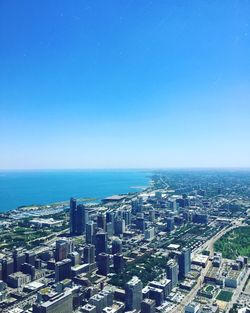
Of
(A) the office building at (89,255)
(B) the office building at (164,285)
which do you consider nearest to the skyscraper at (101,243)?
(A) the office building at (89,255)

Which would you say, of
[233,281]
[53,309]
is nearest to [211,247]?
[233,281]

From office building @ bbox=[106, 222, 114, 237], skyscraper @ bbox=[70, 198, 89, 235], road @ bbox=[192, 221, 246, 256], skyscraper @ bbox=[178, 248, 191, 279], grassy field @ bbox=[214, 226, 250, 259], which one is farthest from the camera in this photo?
skyscraper @ bbox=[70, 198, 89, 235]

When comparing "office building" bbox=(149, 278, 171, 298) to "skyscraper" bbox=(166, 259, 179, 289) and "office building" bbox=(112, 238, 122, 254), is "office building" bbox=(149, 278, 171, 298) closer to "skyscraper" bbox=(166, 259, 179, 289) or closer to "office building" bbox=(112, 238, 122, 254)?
"skyscraper" bbox=(166, 259, 179, 289)

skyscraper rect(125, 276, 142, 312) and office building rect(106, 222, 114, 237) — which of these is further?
office building rect(106, 222, 114, 237)

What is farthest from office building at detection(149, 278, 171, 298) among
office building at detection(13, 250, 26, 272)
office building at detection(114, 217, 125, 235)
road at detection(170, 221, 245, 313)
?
office building at detection(114, 217, 125, 235)

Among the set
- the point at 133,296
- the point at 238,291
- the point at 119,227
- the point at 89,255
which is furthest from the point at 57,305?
the point at 119,227

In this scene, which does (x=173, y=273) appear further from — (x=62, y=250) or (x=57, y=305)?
(x=62, y=250)

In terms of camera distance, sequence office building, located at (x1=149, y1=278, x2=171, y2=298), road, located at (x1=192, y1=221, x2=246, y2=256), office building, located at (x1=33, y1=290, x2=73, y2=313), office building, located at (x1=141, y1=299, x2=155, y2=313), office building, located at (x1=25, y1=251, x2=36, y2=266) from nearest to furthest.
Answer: office building, located at (x1=33, y1=290, x2=73, y2=313) → office building, located at (x1=141, y1=299, x2=155, y2=313) → office building, located at (x1=149, y1=278, x2=171, y2=298) → office building, located at (x1=25, y1=251, x2=36, y2=266) → road, located at (x1=192, y1=221, x2=246, y2=256)
